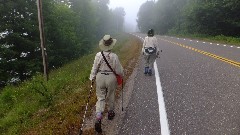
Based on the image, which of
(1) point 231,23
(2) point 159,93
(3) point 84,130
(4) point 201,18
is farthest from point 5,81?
(4) point 201,18

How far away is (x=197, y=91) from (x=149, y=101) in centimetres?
167

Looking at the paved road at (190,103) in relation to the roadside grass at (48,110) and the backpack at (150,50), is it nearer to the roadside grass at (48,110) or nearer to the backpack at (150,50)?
the backpack at (150,50)

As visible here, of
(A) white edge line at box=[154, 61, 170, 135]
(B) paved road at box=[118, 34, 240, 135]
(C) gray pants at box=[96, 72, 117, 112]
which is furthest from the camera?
(C) gray pants at box=[96, 72, 117, 112]

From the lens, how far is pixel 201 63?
15.4 meters

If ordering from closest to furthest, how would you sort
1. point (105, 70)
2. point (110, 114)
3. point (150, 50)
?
point (105, 70), point (110, 114), point (150, 50)

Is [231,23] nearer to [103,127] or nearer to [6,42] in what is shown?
[6,42]

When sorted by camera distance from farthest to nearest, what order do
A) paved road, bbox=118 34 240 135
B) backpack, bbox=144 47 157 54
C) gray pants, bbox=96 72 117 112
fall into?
backpack, bbox=144 47 157 54 → gray pants, bbox=96 72 117 112 → paved road, bbox=118 34 240 135

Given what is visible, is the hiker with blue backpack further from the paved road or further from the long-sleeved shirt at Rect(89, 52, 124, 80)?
the long-sleeved shirt at Rect(89, 52, 124, 80)

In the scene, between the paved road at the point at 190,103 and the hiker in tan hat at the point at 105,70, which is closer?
the paved road at the point at 190,103

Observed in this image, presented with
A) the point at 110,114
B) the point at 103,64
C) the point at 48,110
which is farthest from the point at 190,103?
the point at 48,110

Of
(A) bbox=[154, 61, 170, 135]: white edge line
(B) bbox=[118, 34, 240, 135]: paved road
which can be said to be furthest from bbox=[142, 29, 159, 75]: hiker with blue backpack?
(A) bbox=[154, 61, 170, 135]: white edge line

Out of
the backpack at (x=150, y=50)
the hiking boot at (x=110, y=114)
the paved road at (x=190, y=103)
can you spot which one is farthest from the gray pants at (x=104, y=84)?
the backpack at (x=150, y=50)

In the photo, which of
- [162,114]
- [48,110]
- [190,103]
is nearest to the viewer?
[162,114]

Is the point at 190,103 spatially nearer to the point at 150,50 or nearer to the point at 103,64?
the point at 103,64
